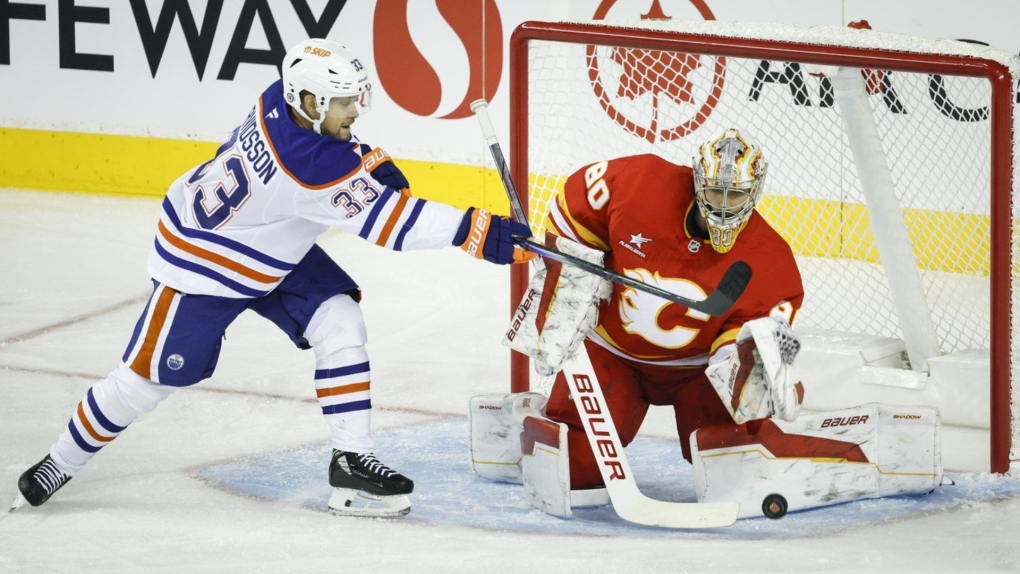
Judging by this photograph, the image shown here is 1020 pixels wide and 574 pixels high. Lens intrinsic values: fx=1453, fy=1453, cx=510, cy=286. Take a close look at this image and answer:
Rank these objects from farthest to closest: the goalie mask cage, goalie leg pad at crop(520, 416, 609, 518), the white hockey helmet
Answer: the goalie mask cage → goalie leg pad at crop(520, 416, 609, 518) → the white hockey helmet

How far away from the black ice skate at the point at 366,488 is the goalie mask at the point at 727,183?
2.84 feet

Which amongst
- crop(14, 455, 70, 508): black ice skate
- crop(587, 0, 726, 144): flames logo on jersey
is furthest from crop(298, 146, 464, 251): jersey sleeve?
crop(587, 0, 726, 144): flames logo on jersey

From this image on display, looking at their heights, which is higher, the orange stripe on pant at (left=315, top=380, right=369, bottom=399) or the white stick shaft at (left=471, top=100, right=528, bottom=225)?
the white stick shaft at (left=471, top=100, right=528, bottom=225)

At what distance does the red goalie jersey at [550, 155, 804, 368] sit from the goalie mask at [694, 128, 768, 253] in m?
0.08

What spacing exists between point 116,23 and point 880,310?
3.64 meters

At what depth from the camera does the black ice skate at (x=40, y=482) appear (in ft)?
10.2

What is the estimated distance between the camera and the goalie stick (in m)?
3.02

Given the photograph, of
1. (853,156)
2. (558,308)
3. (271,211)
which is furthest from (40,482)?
(853,156)

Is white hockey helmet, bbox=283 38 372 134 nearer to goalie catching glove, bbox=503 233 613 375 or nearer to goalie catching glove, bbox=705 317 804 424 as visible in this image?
goalie catching glove, bbox=503 233 613 375

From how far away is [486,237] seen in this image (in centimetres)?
293

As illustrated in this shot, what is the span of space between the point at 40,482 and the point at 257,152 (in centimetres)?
87

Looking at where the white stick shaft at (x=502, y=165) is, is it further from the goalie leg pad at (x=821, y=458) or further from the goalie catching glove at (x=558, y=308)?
the goalie leg pad at (x=821, y=458)

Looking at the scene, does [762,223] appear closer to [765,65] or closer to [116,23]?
[765,65]

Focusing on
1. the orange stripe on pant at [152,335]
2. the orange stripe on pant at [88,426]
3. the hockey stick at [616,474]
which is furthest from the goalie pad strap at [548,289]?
the orange stripe on pant at [88,426]
